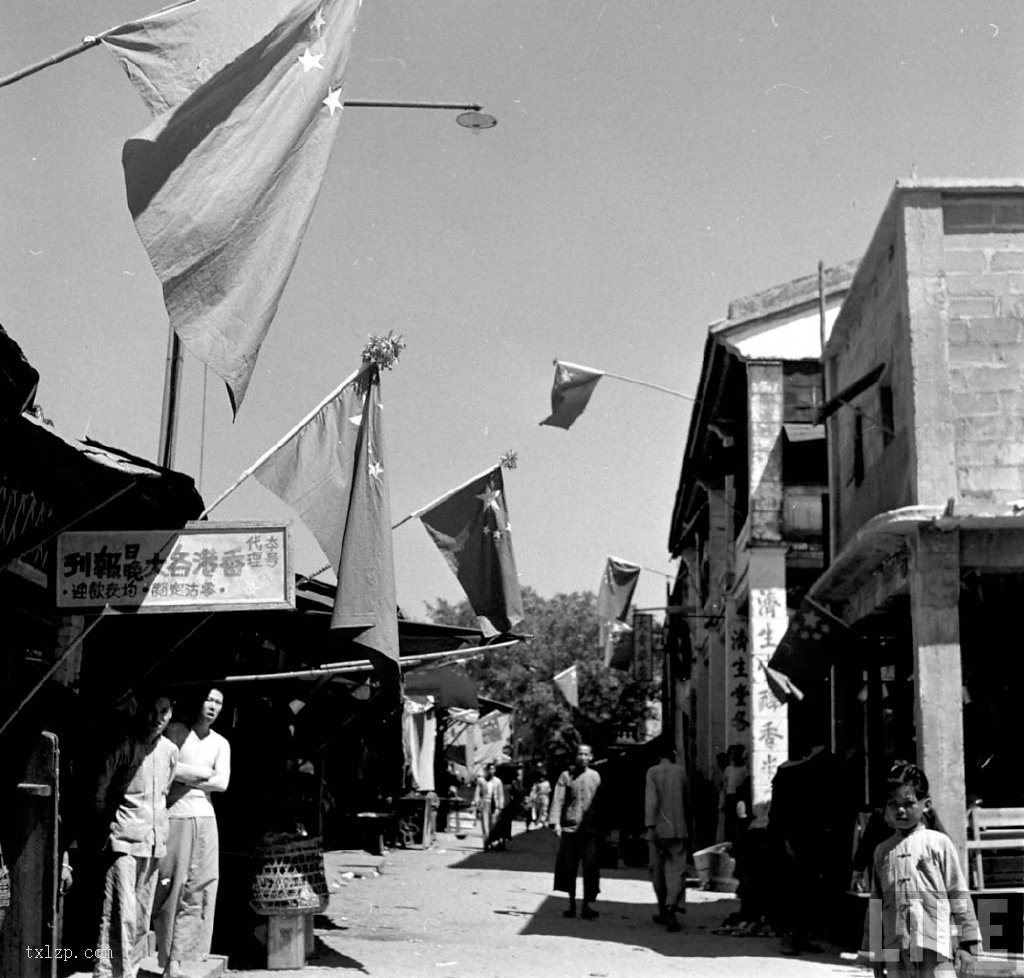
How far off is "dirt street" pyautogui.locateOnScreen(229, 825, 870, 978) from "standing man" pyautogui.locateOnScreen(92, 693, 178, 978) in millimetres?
1857

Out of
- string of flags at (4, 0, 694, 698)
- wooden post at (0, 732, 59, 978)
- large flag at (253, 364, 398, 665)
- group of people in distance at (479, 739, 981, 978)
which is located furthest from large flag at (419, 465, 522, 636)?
group of people in distance at (479, 739, 981, 978)

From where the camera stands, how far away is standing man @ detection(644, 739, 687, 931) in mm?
14570

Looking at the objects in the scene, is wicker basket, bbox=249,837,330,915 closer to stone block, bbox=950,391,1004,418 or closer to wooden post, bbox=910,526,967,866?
wooden post, bbox=910,526,967,866

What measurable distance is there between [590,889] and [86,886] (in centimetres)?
750

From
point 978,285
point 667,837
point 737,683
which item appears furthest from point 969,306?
point 737,683

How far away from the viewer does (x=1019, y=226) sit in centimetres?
1209

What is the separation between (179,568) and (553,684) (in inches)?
2091

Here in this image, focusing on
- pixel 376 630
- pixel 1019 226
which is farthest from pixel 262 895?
pixel 1019 226

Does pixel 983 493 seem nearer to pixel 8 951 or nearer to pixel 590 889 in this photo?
pixel 590 889

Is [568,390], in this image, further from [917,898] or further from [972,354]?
[917,898]

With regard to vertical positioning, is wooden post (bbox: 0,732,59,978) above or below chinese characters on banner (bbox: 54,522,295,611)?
below

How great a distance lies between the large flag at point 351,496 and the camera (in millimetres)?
9227

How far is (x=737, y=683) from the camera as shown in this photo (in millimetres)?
Answer: 22359

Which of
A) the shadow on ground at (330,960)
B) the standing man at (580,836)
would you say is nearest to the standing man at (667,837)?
the standing man at (580,836)
